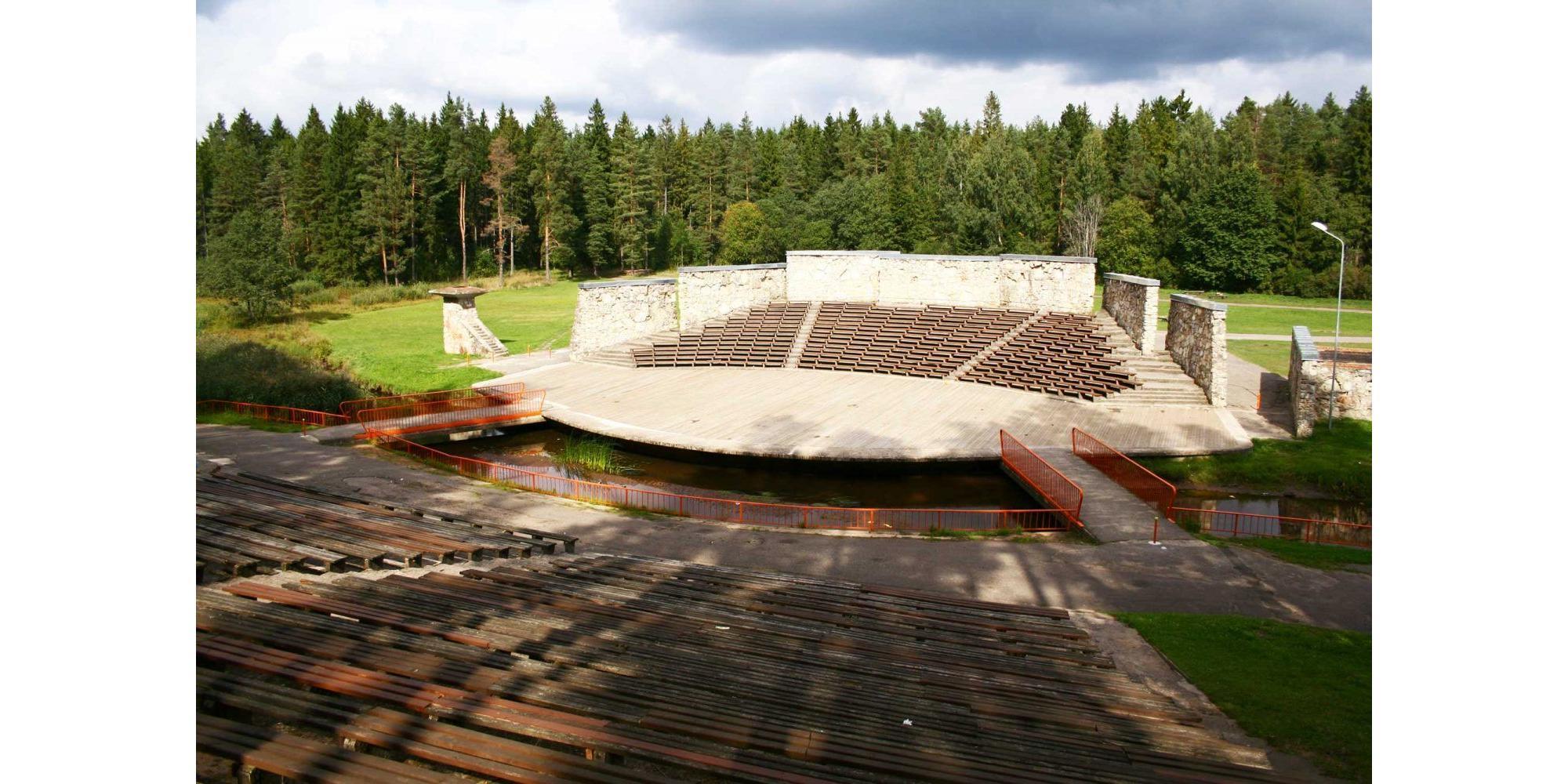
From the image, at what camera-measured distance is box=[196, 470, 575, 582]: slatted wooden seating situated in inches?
399

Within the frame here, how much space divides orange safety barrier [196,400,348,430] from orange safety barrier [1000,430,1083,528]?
16404 millimetres

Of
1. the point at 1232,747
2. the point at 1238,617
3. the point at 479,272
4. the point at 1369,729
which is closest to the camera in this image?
the point at 1232,747

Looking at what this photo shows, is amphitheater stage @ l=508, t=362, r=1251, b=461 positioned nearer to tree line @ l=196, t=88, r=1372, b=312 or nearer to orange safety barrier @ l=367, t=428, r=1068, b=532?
orange safety barrier @ l=367, t=428, r=1068, b=532

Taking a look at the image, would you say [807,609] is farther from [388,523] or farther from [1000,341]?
[1000,341]

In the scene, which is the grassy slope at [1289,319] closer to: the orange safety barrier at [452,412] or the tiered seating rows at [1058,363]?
the tiered seating rows at [1058,363]

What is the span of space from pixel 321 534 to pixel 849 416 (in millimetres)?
14796

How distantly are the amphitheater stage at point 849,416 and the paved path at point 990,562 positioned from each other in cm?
548

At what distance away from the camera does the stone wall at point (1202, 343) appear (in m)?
25.2

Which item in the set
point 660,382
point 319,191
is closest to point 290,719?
point 660,382

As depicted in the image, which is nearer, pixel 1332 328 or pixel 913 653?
pixel 913 653

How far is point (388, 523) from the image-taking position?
12.9 m

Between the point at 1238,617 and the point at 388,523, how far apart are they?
10966 mm

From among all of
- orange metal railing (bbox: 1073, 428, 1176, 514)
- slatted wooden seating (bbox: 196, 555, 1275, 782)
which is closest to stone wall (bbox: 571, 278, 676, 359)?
orange metal railing (bbox: 1073, 428, 1176, 514)

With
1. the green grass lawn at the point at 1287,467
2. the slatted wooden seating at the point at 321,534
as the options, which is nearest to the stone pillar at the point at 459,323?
the slatted wooden seating at the point at 321,534
